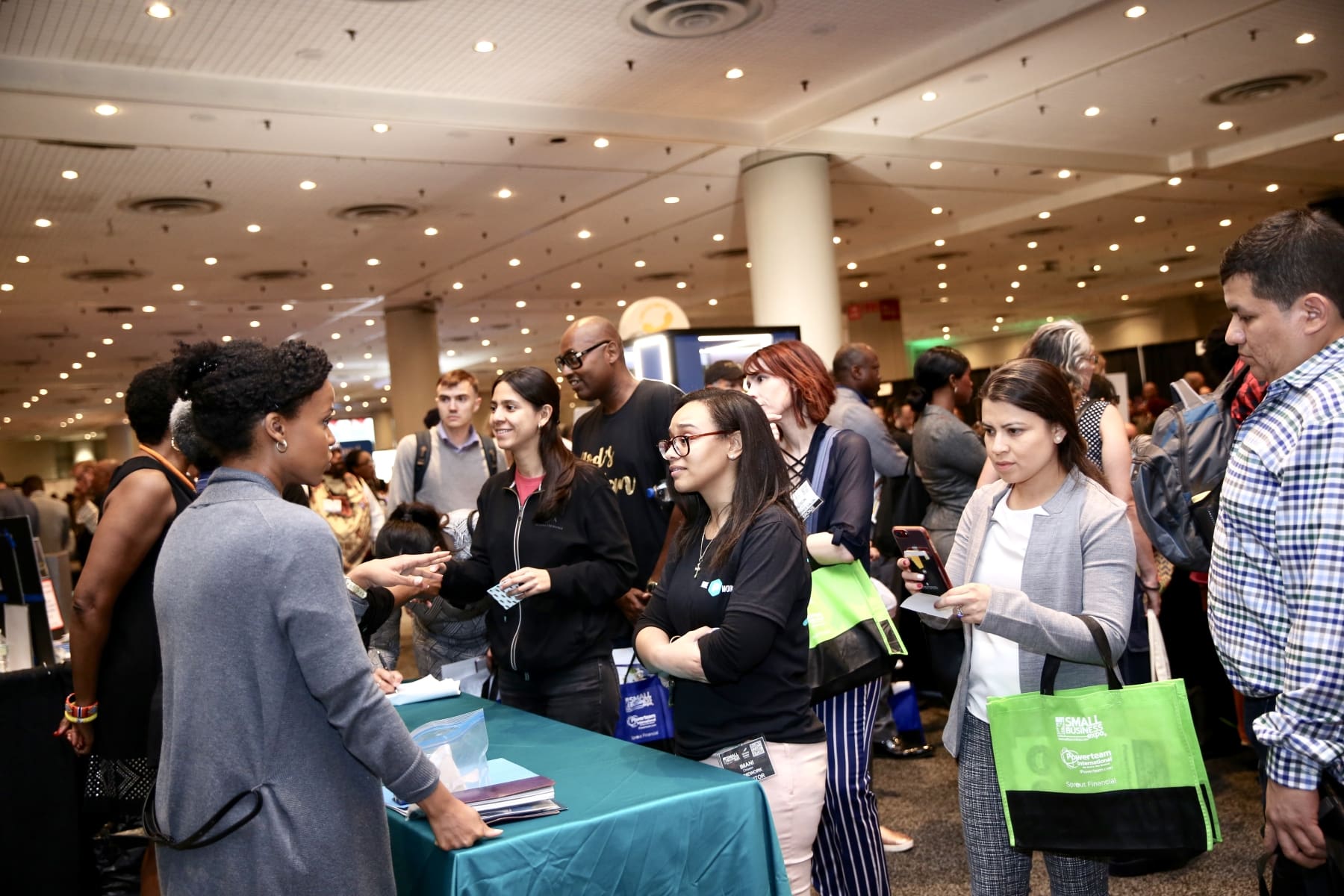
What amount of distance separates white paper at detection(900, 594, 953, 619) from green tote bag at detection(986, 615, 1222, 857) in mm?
202

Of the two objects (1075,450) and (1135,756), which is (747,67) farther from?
(1135,756)

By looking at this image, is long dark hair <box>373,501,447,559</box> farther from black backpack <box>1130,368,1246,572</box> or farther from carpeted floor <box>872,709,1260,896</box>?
black backpack <box>1130,368,1246,572</box>

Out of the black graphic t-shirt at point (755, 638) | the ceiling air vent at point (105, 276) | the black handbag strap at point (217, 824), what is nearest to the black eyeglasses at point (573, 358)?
the black graphic t-shirt at point (755, 638)

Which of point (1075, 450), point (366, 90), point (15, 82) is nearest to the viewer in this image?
point (1075, 450)

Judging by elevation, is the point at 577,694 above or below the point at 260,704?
below

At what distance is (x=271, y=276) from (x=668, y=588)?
43.1 ft

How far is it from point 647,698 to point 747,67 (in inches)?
244

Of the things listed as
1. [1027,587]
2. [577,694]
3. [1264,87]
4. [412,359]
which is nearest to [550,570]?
[577,694]

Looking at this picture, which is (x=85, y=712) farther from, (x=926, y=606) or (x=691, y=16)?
(x=691, y=16)

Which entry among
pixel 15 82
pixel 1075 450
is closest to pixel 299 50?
pixel 15 82

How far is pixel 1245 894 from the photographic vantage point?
3172 millimetres

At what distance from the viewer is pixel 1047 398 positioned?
7.74 feet

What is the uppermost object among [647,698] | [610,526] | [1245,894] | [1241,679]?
[610,526]

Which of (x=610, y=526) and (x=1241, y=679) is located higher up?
(x=610, y=526)
